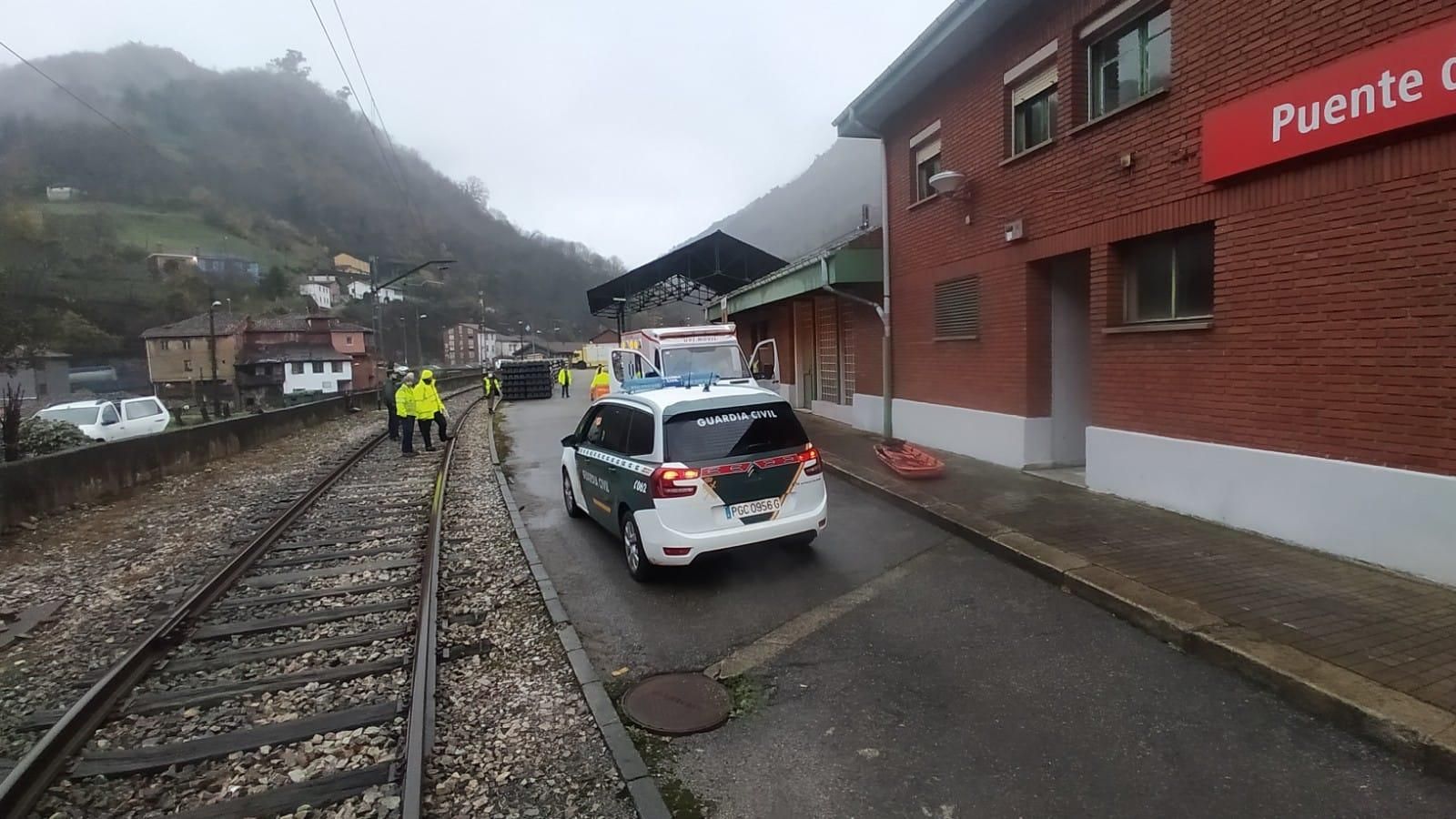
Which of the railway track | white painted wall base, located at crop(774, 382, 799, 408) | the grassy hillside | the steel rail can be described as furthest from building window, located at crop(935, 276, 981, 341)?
the grassy hillside

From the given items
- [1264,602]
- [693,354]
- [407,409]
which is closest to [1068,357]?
[1264,602]

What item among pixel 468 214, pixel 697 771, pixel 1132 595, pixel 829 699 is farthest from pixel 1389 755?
pixel 468 214

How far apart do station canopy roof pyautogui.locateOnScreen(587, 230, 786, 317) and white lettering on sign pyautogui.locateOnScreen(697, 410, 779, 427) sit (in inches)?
894

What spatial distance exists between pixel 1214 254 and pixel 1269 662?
424cm

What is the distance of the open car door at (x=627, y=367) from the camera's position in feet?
52.5

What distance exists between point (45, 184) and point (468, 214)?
47226 mm

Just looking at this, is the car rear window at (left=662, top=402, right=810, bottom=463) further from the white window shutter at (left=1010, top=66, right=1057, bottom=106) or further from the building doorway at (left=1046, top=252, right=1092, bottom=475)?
the white window shutter at (left=1010, top=66, right=1057, bottom=106)

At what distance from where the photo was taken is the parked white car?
21.6m

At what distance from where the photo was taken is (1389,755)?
366 centimetres

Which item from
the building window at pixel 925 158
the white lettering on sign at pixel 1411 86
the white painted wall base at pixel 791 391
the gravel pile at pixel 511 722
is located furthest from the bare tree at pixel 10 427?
the white lettering on sign at pixel 1411 86

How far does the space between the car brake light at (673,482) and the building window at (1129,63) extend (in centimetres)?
608

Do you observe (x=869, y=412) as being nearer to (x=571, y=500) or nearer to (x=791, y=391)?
(x=791, y=391)

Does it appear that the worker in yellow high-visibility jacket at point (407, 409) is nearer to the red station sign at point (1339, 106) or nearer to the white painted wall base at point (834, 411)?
the white painted wall base at point (834, 411)

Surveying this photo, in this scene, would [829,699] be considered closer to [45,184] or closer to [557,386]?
[557,386]
